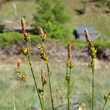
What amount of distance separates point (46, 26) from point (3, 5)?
2626 centimetres

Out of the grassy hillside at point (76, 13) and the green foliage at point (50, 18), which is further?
the grassy hillside at point (76, 13)

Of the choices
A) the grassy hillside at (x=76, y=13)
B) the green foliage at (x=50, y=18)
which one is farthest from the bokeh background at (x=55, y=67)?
the grassy hillside at (x=76, y=13)

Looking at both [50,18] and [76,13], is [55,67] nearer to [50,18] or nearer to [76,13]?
[50,18]

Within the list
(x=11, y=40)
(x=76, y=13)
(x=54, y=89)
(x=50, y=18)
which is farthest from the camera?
(x=76, y=13)

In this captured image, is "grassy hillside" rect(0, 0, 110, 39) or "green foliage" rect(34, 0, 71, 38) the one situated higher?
"green foliage" rect(34, 0, 71, 38)

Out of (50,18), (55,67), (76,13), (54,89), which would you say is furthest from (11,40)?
(76,13)

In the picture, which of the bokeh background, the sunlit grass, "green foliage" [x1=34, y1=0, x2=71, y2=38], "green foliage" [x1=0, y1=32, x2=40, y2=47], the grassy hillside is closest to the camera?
the sunlit grass

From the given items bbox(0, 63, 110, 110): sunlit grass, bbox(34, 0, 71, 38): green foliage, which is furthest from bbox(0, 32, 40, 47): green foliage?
bbox(34, 0, 71, 38): green foliage

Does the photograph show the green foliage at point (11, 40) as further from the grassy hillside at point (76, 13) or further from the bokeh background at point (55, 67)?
the grassy hillside at point (76, 13)

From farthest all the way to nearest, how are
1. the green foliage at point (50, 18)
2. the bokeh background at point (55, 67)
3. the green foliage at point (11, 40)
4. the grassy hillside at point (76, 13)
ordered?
1. the grassy hillside at point (76, 13)
2. the green foliage at point (50, 18)
3. the green foliage at point (11, 40)
4. the bokeh background at point (55, 67)

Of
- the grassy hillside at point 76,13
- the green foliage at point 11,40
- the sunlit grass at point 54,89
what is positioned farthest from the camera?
the grassy hillside at point 76,13

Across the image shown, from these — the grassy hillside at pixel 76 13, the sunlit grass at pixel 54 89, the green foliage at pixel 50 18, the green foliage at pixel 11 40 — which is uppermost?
the sunlit grass at pixel 54 89

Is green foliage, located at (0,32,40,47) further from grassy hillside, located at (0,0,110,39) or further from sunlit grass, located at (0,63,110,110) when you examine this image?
grassy hillside, located at (0,0,110,39)

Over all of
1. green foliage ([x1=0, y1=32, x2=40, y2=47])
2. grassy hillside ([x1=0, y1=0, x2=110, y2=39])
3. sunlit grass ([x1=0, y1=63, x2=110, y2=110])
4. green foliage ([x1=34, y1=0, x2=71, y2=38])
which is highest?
sunlit grass ([x1=0, y1=63, x2=110, y2=110])
